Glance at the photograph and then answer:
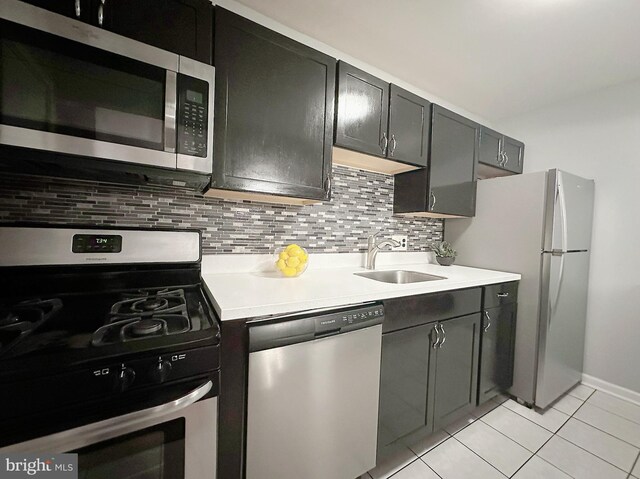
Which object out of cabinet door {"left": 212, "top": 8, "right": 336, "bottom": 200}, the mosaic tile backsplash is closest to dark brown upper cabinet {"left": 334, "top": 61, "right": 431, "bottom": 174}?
cabinet door {"left": 212, "top": 8, "right": 336, "bottom": 200}

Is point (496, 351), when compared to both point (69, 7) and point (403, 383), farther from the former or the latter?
point (69, 7)

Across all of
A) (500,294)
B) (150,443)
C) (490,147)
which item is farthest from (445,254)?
(150,443)

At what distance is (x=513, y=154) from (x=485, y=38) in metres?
1.24

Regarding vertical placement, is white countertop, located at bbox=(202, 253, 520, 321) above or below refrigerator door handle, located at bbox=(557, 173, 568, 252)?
below

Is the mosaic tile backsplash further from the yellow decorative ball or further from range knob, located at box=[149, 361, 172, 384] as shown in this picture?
range knob, located at box=[149, 361, 172, 384]

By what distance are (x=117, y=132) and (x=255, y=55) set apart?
668mm

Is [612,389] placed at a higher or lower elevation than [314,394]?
lower

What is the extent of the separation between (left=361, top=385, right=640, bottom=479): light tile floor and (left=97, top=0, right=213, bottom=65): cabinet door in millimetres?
2075

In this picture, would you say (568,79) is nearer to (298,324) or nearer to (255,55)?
(255,55)

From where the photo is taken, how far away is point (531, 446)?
4.84 feet

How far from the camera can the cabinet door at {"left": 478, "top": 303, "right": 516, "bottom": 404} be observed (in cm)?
165

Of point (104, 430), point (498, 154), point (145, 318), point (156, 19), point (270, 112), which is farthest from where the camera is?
point (498, 154)

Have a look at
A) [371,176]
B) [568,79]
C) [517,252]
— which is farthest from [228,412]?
[568,79]

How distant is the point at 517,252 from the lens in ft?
6.11
